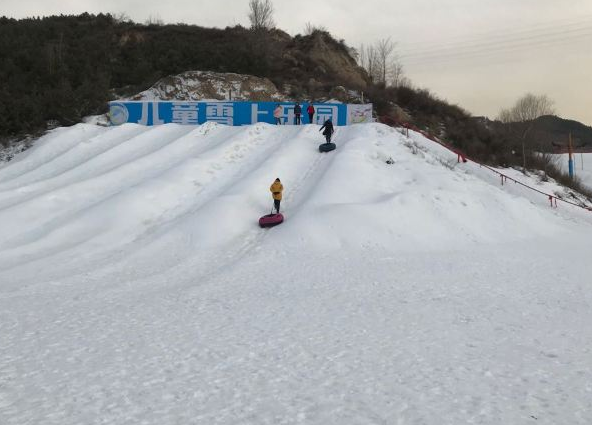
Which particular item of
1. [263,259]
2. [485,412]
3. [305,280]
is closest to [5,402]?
[485,412]

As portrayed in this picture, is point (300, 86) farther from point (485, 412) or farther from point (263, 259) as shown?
point (485, 412)

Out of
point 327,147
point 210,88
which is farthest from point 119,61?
point 327,147

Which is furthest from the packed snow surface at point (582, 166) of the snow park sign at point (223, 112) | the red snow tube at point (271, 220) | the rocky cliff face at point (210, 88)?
the red snow tube at point (271, 220)

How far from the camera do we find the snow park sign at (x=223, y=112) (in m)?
28.3

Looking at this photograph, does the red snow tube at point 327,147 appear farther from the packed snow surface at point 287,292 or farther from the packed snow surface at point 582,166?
the packed snow surface at point 582,166

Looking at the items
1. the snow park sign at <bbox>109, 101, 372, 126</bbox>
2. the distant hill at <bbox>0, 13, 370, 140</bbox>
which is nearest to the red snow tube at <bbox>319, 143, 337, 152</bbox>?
the snow park sign at <bbox>109, 101, 372, 126</bbox>

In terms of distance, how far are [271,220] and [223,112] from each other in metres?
15.3

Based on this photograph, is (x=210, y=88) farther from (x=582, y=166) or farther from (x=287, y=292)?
(x=582, y=166)

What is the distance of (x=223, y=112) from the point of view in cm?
2841

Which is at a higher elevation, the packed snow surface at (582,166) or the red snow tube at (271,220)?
the packed snow surface at (582,166)

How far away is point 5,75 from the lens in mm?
32188

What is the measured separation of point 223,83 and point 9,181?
800 inches

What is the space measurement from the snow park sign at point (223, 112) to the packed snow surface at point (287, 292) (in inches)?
247

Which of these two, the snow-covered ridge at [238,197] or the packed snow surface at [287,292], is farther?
the snow-covered ridge at [238,197]
